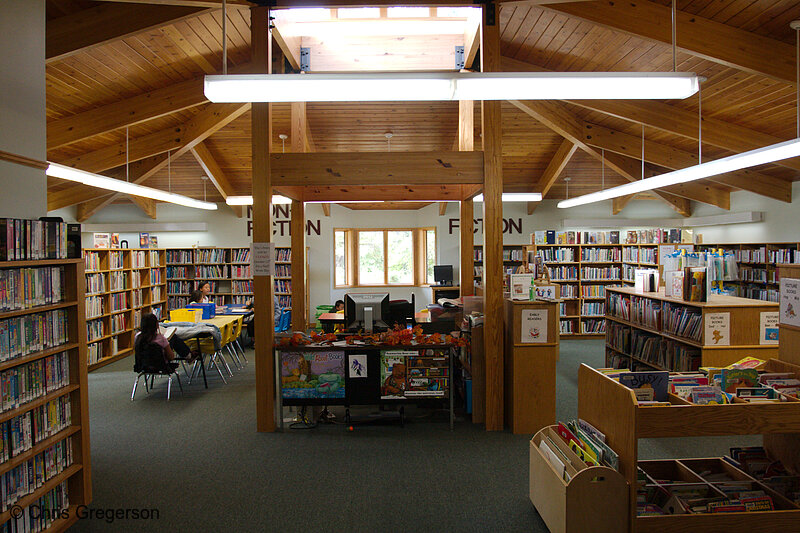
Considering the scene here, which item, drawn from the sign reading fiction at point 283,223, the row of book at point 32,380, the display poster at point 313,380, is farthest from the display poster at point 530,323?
the sign reading fiction at point 283,223

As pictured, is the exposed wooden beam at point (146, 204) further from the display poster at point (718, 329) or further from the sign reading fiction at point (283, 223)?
the display poster at point (718, 329)

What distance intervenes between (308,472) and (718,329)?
14.3 feet

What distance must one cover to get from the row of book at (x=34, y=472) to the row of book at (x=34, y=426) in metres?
0.10

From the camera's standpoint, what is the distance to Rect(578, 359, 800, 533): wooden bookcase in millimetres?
2566

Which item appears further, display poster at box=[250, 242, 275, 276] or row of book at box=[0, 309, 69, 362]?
display poster at box=[250, 242, 275, 276]

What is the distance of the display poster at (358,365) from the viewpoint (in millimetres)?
4770

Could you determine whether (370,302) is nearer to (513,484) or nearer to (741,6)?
(513,484)

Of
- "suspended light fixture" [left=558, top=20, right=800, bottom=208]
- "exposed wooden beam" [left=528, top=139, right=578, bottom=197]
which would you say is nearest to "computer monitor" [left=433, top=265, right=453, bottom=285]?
"exposed wooden beam" [left=528, top=139, right=578, bottom=197]

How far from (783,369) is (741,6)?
10.9 ft

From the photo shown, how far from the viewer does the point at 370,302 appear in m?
5.70

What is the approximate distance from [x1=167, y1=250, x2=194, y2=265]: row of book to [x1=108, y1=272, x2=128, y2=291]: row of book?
81.1 inches

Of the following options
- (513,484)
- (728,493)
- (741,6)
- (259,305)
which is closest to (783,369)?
(728,493)

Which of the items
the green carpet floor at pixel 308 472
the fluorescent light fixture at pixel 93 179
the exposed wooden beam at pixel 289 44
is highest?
the exposed wooden beam at pixel 289 44

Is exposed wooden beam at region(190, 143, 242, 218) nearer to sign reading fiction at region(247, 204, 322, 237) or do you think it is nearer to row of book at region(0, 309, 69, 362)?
sign reading fiction at region(247, 204, 322, 237)
